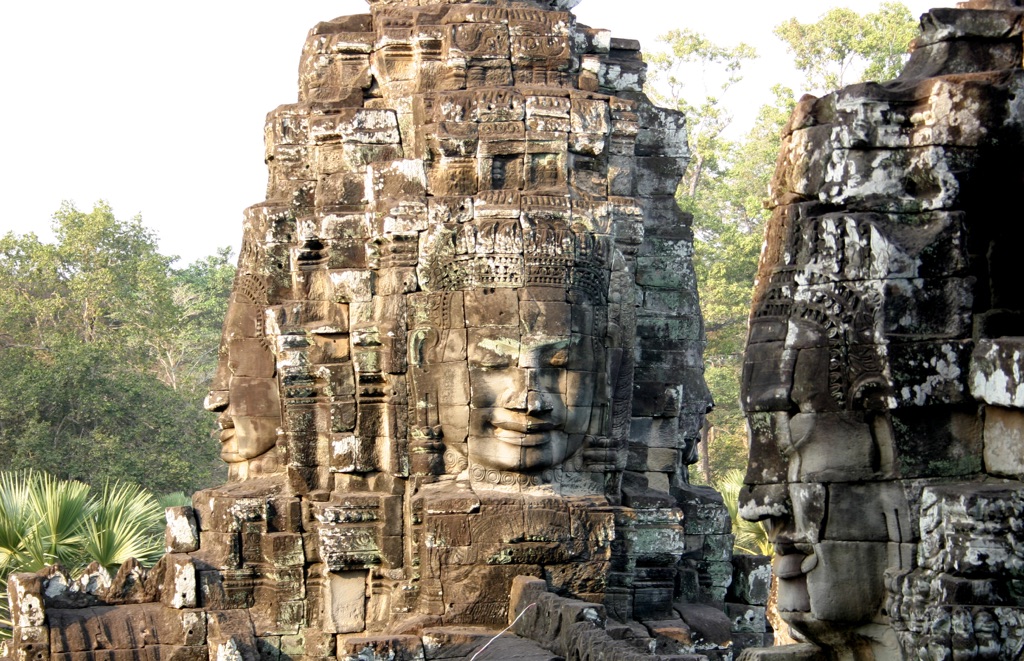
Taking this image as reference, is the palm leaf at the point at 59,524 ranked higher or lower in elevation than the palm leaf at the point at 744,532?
higher

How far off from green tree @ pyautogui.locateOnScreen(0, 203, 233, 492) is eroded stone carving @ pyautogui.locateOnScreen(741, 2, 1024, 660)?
18762mm

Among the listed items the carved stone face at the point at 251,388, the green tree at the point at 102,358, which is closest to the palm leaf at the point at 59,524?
the carved stone face at the point at 251,388

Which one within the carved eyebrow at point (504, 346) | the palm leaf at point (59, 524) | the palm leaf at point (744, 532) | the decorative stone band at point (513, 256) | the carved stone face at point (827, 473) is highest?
the decorative stone band at point (513, 256)

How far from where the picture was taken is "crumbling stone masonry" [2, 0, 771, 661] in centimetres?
1469

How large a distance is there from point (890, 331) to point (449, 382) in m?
6.97

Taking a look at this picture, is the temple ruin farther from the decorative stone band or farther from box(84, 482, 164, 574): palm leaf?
box(84, 482, 164, 574): palm leaf

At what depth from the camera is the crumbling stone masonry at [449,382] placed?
578 inches

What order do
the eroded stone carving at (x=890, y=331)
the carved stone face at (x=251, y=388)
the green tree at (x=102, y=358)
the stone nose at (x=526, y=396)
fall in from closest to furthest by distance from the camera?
1. the eroded stone carving at (x=890, y=331)
2. the stone nose at (x=526, y=396)
3. the carved stone face at (x=251, y=388)
4. the green tree at (x=102, y=358)

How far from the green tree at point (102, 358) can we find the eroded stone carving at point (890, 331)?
1876 centimetres

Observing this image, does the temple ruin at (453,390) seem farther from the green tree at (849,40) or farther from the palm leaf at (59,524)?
the green tree at (849,40)

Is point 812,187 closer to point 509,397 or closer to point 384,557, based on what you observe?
point 509,397

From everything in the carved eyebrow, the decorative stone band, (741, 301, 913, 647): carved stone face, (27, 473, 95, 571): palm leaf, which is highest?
the decorative stone band

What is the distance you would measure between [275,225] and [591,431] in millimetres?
3711

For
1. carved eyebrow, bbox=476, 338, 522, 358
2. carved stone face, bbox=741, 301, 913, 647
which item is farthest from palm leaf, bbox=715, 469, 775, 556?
carved stone face, bbox=741, 301, 913, 647
